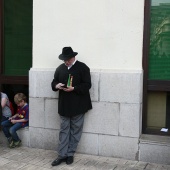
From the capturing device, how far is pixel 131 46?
17.5 feet

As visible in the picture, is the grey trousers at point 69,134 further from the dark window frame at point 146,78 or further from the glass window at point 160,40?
the glass window at point 160,40

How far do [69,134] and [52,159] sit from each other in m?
0.54

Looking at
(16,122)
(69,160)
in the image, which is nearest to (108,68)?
(69,160)

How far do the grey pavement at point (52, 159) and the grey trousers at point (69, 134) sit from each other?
8.4 inches

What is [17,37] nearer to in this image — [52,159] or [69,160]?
[52,159]

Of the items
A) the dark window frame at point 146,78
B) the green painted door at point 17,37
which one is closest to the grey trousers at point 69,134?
the dark window frame at point 146,78

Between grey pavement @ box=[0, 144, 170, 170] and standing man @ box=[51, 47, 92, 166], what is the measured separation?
0.63 feet

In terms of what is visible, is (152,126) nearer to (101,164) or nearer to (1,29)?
(101,164)

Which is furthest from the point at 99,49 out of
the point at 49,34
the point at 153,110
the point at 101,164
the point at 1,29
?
the point at 1,29

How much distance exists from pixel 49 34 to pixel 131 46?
157 cm

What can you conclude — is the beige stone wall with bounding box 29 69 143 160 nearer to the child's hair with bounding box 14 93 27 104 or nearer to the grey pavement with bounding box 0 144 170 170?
the grey pavement with bounding box 0 144 170 170

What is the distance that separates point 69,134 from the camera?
213 inches

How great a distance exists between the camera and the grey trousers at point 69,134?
527 cm

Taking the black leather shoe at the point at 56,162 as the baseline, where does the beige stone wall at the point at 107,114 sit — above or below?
above
